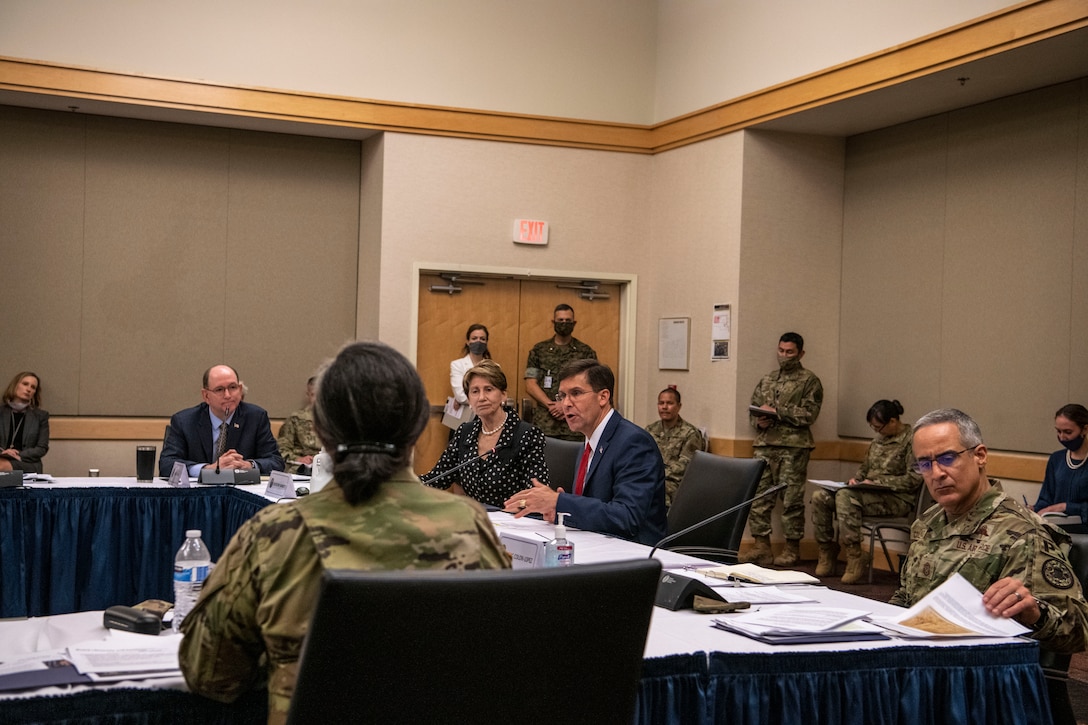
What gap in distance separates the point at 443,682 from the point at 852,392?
7.02m

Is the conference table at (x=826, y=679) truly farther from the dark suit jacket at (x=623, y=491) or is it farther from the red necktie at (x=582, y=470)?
the red necktie at (x=582, y=470)

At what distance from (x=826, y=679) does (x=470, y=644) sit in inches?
38.0

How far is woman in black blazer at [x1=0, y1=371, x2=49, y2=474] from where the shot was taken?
23.6ft

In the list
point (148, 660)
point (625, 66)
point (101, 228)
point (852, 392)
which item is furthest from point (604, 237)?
point (148, 660)

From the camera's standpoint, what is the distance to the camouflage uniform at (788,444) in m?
7.64

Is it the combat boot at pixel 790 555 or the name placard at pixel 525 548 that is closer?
the name placard at pixel 525 548

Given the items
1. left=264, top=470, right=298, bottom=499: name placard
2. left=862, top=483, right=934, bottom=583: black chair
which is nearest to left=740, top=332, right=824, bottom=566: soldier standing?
left=862, top=483, right=934, bottom=583: black chair

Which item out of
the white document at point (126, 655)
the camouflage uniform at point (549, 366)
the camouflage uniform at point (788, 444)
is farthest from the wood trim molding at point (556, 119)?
the white document at point (126, 655)

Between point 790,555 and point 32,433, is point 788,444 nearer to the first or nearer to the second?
point 790,555

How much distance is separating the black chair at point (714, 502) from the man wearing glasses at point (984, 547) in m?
Result: 1.20

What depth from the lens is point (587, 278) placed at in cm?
859

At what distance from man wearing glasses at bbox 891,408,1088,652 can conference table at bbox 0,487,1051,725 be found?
14 centimetres

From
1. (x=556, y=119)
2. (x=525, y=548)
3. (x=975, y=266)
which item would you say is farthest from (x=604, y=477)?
(x=556, y=119)

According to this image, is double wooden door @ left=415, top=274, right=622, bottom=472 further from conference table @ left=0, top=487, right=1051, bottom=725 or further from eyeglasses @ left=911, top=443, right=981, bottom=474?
conference table @ left=0, top=487, right=1051, bottom=725
